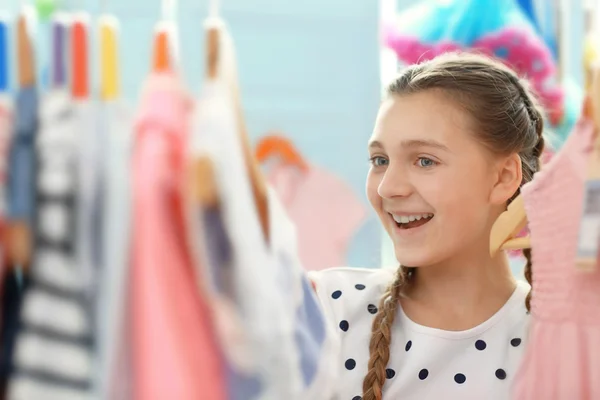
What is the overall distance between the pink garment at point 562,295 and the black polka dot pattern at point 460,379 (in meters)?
0.30

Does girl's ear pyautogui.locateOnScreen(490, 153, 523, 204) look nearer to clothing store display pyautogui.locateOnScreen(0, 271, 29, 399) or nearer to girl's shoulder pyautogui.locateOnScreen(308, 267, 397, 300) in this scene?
girl's shoulder pyautogui.locateOnScreen(308, 267, 397, 300)

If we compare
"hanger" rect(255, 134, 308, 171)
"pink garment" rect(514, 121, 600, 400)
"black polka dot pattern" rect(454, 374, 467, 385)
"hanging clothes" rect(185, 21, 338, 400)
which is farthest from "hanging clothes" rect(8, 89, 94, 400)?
"hanger" rect(255, 134, 308, 171)

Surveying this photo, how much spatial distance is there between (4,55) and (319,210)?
149 cm

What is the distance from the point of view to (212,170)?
2.45 ft

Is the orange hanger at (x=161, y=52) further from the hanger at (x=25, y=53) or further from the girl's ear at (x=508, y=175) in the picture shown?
the girl's ear at (x=508, y=175)

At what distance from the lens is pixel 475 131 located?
1302 millimetres

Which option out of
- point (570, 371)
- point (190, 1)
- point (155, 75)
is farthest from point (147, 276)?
point (190, 1)

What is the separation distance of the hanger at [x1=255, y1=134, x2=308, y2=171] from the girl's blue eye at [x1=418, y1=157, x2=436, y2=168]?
902mm

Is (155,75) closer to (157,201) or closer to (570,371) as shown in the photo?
(157,201)

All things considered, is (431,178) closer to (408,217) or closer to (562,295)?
(408,217)

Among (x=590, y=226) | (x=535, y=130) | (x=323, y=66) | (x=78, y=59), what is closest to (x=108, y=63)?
(x=78, y=59)

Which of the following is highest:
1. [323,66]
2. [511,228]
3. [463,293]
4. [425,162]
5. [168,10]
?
[323,66]

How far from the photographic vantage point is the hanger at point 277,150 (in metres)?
2.14

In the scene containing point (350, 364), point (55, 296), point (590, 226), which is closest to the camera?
point (55, 296)
